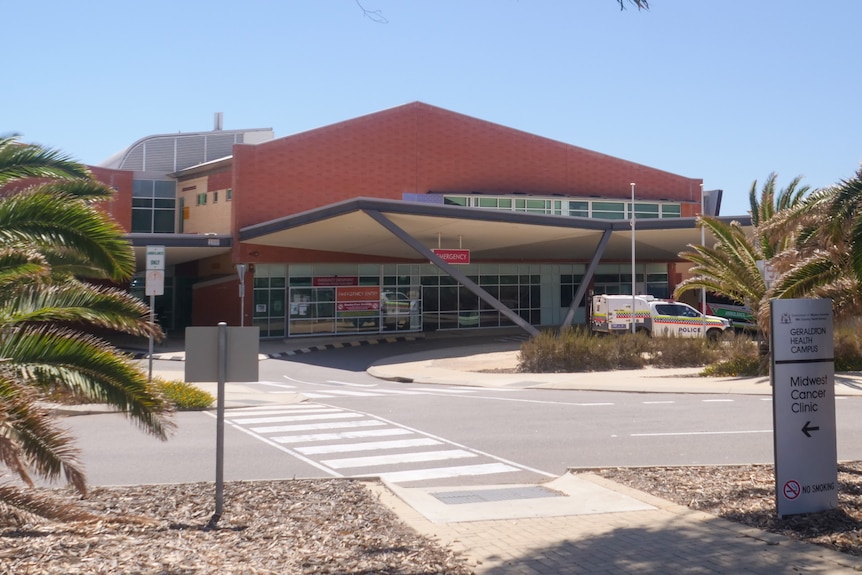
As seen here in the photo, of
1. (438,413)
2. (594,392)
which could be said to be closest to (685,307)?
(594,392)

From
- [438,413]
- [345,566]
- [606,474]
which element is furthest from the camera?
[438,413]

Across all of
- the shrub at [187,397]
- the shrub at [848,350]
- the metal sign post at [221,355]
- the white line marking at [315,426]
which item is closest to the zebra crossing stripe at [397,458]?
the white line marking at [315,426]

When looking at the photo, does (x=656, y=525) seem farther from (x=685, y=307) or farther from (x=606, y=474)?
(x=685, y=307)

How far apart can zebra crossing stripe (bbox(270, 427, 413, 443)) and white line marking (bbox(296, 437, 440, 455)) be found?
0.61 m

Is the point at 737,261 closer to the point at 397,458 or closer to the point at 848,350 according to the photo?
the point at 848,350

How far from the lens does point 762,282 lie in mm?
23766

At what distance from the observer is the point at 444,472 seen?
37.0 feet

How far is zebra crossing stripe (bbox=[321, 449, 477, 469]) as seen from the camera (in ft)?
38.7

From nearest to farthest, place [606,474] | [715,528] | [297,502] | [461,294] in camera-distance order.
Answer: [715,528], [297,502], [606,474], [461,294]

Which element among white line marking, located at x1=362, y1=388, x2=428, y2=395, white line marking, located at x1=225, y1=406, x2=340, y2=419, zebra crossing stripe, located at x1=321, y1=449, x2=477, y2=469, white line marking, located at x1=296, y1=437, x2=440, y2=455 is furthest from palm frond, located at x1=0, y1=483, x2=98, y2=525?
white line marking, located at x1=362, y1=388, x2=428, y2=395

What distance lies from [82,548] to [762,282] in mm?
20872

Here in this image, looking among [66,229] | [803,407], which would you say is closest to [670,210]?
[803,407]

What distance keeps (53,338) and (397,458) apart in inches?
235

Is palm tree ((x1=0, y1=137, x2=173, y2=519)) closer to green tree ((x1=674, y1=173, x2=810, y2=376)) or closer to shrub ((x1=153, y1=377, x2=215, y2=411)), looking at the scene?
shrub ((x1=153, y1=377, x2=215, y2=411))
